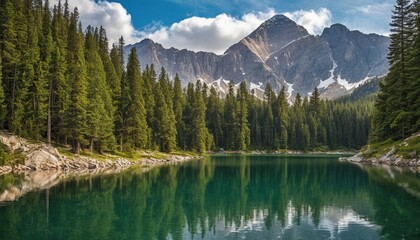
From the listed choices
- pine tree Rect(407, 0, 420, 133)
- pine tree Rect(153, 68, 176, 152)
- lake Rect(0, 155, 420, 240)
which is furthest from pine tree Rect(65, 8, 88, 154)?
pine tree Rect(407, 0, 420, 133)

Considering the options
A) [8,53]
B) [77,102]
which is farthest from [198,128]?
[8,53]

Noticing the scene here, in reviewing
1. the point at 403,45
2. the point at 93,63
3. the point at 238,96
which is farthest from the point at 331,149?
the point at 93,63

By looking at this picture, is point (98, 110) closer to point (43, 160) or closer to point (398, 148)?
point (43, 160)

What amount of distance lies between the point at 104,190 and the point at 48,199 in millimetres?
7087

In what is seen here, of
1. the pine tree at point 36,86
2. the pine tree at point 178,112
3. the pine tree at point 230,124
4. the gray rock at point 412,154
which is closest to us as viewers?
the gray rock at point 412,154

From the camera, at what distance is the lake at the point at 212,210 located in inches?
870

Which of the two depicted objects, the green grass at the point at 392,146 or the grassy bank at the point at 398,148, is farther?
the green grass at the point at 392,146

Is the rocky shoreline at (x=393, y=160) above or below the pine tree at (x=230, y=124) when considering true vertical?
below

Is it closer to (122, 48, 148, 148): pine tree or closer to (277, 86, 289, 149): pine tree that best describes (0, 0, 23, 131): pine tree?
(122, 48, 148, 148): pine tree

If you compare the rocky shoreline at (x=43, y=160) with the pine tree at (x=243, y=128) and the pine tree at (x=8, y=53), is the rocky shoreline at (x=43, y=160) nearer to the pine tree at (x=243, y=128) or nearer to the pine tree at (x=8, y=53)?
the pine tree at (x=8, y=53)

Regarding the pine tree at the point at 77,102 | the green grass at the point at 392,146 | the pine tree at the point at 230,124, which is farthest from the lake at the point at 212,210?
the pine tree at the point at 230,124

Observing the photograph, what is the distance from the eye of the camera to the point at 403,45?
258ft

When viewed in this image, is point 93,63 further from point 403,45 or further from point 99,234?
point 99,234

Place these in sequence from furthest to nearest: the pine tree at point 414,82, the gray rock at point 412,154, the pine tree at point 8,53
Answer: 1. the pine tree at point 414,82
2. the pine tree at point 8,53
3. the gray rock at point 412,154
